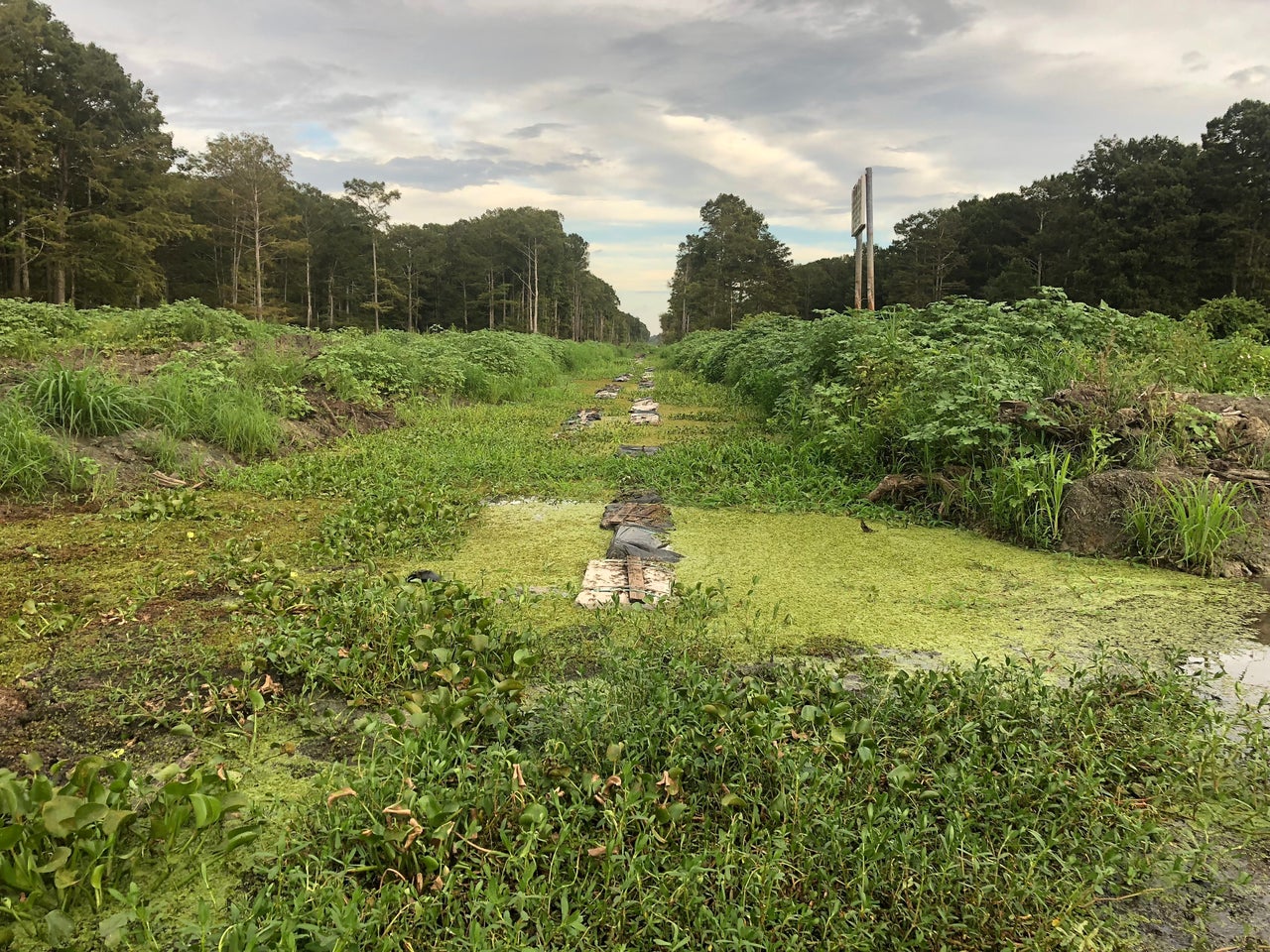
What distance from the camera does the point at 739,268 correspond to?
4484cm

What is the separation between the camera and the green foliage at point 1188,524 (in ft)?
13.1

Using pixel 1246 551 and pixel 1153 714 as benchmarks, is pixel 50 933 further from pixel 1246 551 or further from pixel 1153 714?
pixel 1246 551

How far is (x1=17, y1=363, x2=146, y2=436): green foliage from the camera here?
5.39 m

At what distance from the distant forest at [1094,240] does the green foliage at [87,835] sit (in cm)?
2260

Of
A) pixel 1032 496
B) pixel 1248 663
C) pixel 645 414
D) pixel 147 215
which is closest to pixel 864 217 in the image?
pixel 645 414

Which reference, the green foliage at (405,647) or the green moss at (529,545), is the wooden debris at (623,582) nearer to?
the green moss at (529,545)

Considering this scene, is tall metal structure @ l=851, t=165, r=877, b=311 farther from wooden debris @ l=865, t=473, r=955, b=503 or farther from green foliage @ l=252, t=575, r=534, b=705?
green foliage @ l=252, t=575, r=534, b=705

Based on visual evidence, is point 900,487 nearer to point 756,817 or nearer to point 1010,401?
point 1010,401

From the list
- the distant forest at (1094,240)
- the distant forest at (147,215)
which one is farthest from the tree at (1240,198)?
the distant forest at (147,215)

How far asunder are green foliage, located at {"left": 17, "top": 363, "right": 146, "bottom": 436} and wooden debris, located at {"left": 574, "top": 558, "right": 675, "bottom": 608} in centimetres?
440

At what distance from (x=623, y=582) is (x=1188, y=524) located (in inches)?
129

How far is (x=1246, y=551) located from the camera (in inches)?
160

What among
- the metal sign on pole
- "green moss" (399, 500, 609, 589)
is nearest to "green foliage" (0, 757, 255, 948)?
"green moss" (399, 500, 609, 589)

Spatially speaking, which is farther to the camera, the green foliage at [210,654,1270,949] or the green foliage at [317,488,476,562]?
the green foliage at [317,488,476,562]
